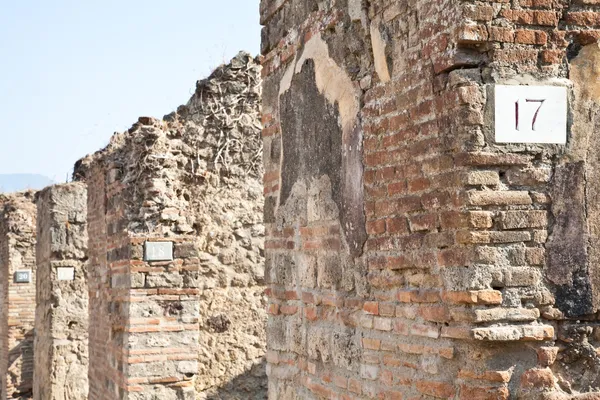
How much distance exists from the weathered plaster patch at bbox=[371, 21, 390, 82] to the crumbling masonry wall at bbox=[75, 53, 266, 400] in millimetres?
4161

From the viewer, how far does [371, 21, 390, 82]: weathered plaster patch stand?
3.81 metres

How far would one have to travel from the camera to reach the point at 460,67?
3.35 meters

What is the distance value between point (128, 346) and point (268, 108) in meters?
3.15

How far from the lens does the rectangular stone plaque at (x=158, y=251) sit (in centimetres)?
766

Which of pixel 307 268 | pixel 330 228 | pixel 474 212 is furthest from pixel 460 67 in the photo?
pixel 307 268

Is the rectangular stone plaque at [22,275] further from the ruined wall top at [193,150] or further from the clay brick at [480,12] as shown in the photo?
the clay brick at [480,12]

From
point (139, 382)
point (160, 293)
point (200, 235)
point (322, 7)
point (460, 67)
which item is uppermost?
point (322, 7)

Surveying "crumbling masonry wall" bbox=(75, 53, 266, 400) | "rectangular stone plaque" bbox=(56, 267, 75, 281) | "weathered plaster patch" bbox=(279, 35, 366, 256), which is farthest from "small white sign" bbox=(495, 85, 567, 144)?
"rectangular stone plaque" bbox=(56, 267, 75, 281)

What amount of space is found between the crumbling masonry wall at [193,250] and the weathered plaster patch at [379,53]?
416 centimetres

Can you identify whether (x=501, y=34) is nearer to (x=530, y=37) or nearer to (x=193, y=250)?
(x=530, y=37)

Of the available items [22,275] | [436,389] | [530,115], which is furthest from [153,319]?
[22,275]

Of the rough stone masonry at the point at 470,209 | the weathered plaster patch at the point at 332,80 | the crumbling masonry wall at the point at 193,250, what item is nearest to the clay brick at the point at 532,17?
the rough stone masonry at the point at 470,209

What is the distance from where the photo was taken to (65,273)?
12617 millimetres

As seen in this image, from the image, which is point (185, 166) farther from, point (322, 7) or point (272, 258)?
point (322, 7)
